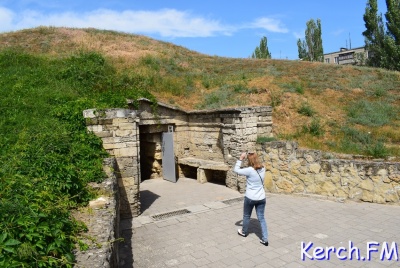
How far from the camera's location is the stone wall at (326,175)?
7.94m

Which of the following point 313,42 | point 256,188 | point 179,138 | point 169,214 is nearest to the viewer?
point 256,188

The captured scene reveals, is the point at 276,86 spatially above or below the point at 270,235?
above

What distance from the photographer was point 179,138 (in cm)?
1329

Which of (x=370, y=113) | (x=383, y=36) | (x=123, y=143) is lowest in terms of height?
(x=123, y=143)

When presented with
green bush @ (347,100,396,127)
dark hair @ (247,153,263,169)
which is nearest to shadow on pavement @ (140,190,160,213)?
dark hair @ (247,153,263,169)

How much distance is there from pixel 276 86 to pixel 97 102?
1074cm

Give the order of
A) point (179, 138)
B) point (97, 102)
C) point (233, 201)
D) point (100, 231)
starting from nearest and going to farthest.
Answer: point (100, 231)
point (97, 102)
point (233, 201)
point (179, 138)

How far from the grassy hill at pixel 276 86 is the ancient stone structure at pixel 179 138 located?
211cm

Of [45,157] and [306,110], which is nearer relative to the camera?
[45,157]

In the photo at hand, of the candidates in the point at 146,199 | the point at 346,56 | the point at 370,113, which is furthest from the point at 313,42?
the point at 146,199

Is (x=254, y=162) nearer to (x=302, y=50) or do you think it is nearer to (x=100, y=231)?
(x=100, y=231)

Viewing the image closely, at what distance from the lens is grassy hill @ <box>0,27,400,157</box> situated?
11992 millimetres

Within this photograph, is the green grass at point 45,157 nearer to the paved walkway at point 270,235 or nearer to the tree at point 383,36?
the paved walkway at point 270,235

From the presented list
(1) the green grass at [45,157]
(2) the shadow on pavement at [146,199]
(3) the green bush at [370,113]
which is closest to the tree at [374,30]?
(3) the green bush at [370,113]
